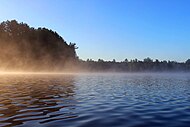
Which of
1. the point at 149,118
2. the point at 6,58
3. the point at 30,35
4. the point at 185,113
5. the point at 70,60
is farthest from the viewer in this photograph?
the point at 70,60

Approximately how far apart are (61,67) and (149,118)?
160940 millimetres

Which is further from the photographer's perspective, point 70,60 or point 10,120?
point 70,60

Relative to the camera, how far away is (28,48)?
488ft

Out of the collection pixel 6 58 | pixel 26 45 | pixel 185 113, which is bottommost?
pixel 185 113

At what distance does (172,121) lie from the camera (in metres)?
12.9

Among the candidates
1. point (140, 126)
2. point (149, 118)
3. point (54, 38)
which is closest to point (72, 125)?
point (140, 126)

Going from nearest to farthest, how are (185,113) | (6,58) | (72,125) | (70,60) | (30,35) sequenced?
(72,125)
(185,113)
(6,58)
(30,35)
(70,60)

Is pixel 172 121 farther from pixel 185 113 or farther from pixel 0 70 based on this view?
pixel 0 70

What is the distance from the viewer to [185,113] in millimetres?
15445

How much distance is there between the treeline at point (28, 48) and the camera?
142500 millimetres

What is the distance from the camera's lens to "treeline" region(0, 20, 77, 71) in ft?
468

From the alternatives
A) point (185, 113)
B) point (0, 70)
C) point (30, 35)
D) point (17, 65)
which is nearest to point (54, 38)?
point (30, 35)

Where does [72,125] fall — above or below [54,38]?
below

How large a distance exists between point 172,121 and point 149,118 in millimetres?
1371
